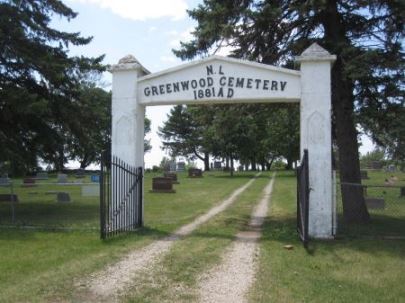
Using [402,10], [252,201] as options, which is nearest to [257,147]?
[252,201]

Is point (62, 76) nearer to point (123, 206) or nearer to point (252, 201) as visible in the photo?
point (123, 206)

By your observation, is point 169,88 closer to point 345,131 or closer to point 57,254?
point 345,131

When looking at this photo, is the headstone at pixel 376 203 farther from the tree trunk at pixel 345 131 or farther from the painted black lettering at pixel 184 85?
the painted black lettering at pixel 184 85

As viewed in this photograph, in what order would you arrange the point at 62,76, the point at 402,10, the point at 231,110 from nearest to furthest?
the point at 402,10 < the point at 231,110 < the point at 62,76

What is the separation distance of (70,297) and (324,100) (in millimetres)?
7404

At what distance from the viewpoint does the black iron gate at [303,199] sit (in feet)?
33.7

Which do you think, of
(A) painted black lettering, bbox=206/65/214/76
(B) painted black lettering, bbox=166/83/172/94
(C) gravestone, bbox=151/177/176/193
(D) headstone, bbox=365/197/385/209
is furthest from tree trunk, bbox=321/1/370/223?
(C) gravestone, bbox=151/177/176/193

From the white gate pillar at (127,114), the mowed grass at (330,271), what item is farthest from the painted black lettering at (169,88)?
the mowed grass at (330,271)

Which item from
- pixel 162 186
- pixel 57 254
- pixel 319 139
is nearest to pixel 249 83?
pixel 319 139

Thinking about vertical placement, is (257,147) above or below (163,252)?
above

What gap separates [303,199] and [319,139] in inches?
61.0

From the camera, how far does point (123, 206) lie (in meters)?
12.2

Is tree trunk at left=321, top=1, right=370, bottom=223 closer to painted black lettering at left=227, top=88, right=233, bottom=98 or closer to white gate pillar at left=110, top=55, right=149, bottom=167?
painted black lettering at left=227, top=88, right=233, bottom=98

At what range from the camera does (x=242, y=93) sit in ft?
39.9
